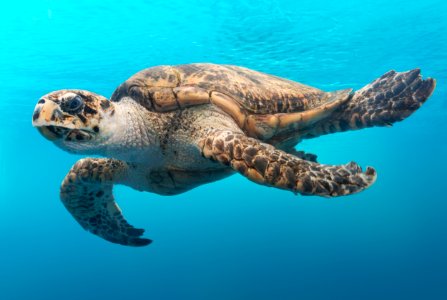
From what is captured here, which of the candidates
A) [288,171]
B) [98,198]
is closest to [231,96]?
[288,171]

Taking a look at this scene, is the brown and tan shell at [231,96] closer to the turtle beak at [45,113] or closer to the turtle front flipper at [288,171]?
the turtle front flipper at [288,171]

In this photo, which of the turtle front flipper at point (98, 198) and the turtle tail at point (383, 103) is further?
the turtle tail at point (383, 103)

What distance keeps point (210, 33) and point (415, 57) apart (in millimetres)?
12654

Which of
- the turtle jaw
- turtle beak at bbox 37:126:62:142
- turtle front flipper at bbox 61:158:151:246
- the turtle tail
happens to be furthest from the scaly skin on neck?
the turtle tail

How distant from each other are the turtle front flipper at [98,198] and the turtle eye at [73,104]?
1612 millimetres

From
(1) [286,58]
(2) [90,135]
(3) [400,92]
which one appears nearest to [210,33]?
(1) [286,58]

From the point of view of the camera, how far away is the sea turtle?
301 centimetres

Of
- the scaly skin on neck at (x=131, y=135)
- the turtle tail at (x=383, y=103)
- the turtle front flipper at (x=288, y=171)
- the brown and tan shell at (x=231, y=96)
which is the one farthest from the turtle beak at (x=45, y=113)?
the turtle tail at (x=383, y=103)

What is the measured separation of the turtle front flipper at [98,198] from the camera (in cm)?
466

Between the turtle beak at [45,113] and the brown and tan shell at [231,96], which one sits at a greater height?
the brown and tan shell at [231,96]

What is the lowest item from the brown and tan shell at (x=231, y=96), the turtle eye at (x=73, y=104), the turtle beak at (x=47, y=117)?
the turtle beak at (x=47, y=117)

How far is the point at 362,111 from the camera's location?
5.10 meters

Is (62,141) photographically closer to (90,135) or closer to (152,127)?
(90,135)

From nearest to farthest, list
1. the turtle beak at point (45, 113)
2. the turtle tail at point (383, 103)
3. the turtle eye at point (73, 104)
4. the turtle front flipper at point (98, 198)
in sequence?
the turtle beak at point (45, 113) → the turtle eye at point (73, 104) → the turtle front flipper at point (98, 198) → the turtle tail at point (383, 103)
